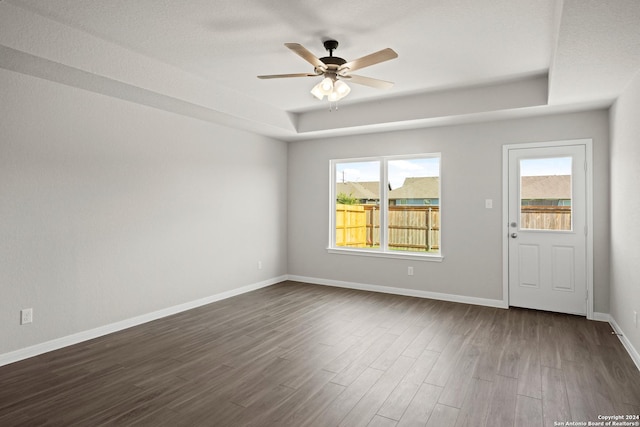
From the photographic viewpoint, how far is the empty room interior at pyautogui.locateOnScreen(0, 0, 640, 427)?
8.31ft

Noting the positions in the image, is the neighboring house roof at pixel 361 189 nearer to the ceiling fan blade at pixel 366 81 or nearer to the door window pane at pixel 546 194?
the door window pane at pixel 546 194

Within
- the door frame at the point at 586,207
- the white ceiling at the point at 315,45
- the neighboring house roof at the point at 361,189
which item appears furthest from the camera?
the neighboring house roof at the point at 361,189

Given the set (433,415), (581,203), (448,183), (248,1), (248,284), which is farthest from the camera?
(248,284)

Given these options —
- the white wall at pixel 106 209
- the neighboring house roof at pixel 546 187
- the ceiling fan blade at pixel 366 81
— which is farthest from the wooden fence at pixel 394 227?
the ceiling fan blade at pixel 366 81

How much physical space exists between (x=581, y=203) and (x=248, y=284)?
4549mm

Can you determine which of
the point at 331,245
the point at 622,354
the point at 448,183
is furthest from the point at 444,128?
the point at 622,354

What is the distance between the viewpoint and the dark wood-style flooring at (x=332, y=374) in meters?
2.28

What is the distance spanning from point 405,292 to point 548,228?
2043mm

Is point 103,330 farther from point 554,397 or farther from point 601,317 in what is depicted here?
point 601,317

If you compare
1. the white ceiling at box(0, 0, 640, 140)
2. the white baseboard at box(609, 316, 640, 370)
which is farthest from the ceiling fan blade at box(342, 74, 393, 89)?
the white baseboard at box(609, 316, 640, 370)

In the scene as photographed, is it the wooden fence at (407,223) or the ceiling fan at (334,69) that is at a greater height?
the ceiling fan at (334,69)

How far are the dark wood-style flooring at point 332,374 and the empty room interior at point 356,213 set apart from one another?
0.02 meters

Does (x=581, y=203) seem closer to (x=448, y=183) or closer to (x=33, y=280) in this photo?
(x=448, y=183)

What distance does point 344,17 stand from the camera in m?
2.72
